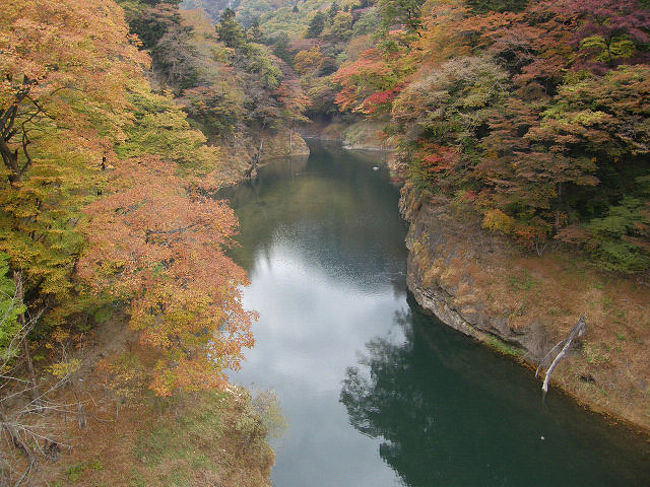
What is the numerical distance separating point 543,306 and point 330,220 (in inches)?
793

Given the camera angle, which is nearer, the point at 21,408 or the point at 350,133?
the point at 21,408

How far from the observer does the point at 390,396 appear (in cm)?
1566

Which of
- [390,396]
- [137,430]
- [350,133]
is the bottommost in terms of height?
[390,396]

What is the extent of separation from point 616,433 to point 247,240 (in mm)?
23758

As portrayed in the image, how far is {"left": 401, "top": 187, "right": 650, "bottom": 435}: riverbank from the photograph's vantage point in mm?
13234

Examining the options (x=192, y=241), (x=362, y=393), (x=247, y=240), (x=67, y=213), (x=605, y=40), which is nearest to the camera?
(x=67, y=213)

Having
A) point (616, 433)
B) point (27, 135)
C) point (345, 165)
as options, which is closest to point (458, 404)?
point (616, 433)

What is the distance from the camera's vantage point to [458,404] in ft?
48.1

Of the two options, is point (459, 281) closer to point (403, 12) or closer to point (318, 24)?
point (403, 12)

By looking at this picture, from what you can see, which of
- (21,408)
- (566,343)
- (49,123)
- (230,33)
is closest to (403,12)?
(566,343)

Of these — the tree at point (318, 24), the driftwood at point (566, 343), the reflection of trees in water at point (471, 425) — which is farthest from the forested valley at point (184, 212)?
the tree at point (318, 24)

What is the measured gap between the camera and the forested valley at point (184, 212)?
31.0ft

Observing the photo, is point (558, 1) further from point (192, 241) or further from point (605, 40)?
point (192, 241)

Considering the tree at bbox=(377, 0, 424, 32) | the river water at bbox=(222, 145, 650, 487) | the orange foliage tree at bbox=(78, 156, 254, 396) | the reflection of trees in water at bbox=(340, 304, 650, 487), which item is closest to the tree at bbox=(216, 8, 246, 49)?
the tree at bbox=(377, 0, 424, 32)
